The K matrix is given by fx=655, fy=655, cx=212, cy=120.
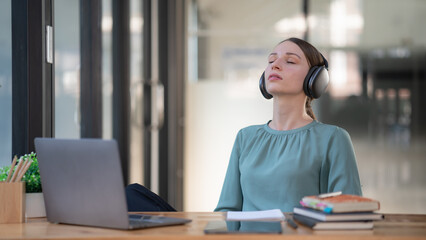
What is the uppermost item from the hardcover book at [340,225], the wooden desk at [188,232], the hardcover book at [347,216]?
the hardcover book at [347,216]

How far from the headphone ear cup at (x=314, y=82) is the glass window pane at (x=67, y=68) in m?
1.24

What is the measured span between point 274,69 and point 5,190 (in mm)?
931

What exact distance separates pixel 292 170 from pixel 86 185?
0.71 metres

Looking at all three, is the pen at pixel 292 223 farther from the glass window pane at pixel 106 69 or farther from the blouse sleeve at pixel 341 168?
the glass window pane at pixel 106 69

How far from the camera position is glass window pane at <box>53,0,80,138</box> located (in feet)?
9.67

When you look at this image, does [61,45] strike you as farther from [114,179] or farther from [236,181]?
[114,179]

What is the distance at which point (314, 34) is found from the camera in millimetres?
5758

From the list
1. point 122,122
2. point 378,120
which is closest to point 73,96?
point 122,122

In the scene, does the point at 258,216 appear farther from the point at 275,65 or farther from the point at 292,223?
the point at 275,65

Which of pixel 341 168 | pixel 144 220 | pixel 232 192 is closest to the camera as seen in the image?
pixel 144 220

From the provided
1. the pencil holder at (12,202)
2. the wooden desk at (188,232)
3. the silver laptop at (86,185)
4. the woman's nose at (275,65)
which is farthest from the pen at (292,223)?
the pencil holder at (12,202)

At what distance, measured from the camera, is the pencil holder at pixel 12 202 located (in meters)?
1.88

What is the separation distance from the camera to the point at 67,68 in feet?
10.2

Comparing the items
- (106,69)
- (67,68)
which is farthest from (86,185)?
Result: (106,69)
